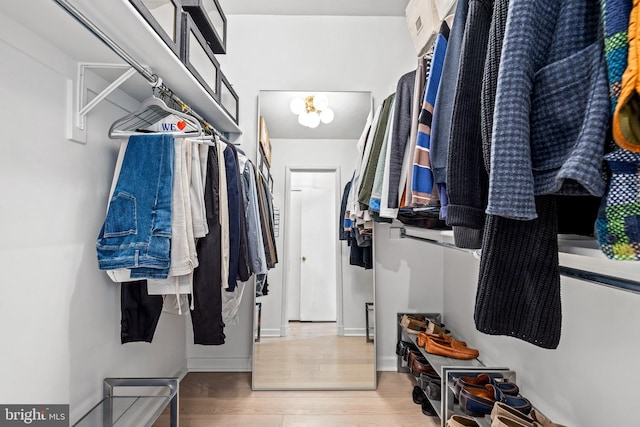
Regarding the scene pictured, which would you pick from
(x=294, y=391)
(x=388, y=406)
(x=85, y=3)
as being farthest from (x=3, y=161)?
(x=388, y=406)

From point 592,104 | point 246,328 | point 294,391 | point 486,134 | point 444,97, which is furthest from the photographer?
point 246,328

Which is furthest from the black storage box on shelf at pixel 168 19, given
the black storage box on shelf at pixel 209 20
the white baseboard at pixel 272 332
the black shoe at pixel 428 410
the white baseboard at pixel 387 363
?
the white baseboard at pixel 387 363

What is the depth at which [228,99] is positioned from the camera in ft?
7.26

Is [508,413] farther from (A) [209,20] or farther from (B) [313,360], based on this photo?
(A) [209,20]

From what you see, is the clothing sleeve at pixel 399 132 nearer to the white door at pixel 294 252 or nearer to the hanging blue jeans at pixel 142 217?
the hanging blue jeans at pixel 142 217

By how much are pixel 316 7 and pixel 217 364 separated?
8.57ft

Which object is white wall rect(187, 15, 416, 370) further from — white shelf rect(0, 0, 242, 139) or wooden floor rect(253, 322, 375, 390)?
wooden floor rect(253, 322, 375, 390)

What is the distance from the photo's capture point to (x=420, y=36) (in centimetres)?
200

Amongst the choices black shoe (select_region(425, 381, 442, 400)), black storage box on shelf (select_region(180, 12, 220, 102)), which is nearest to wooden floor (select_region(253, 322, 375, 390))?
black shoe (select_region(425, 381, 442, 400))

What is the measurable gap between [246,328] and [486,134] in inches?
88.5

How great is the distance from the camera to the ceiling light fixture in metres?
2.47

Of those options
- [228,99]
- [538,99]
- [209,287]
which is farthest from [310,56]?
[538,99]

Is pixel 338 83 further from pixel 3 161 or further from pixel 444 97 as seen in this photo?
pixel 3 161

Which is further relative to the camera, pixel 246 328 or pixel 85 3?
pixel 246 328
